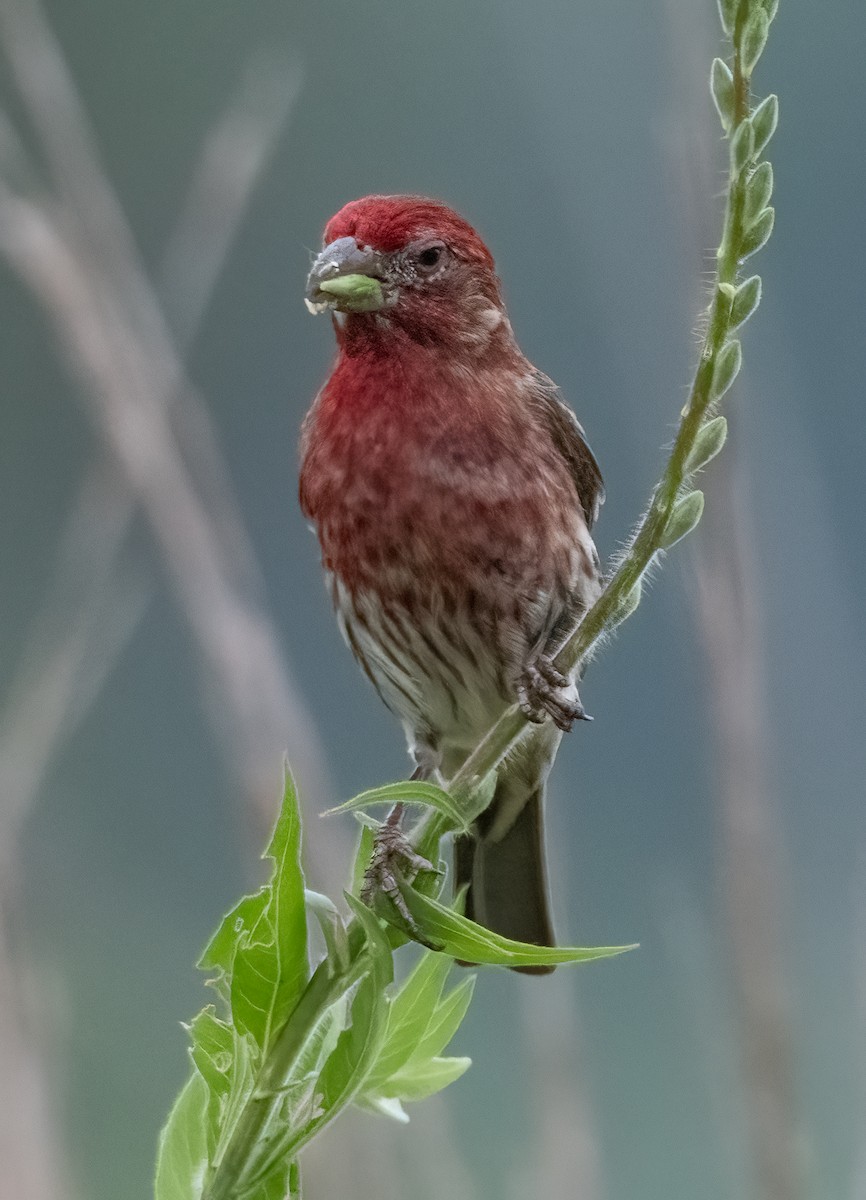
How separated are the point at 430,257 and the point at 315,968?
932mm

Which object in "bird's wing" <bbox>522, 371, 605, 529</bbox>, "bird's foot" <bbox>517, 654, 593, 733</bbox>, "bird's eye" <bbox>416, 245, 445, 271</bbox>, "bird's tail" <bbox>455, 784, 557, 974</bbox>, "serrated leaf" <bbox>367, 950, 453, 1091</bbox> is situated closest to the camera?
"serrated leaf" <bbox>367, 950, 453, 1091</bbox>

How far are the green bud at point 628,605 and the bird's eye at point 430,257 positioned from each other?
0.84m

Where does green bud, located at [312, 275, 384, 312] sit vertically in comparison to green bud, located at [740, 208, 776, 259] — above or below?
above

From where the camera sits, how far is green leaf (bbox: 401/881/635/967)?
0.84 metres

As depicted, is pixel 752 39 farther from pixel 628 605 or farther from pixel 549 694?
pixel 549 694

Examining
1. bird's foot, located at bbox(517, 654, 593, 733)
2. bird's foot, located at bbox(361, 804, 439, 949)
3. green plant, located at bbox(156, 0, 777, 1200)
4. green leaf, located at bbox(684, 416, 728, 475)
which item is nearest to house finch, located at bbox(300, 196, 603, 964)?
bird's foot, located at bbox(517, 654, 593, 733)

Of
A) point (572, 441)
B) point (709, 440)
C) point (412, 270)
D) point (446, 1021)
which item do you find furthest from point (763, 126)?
point (572, 441)

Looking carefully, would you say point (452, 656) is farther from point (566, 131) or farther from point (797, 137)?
point (797, 137)

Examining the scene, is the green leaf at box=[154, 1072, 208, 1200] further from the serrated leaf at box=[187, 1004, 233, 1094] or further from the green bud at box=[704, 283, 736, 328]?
the green bud at box=[704, 283, 736, 328]

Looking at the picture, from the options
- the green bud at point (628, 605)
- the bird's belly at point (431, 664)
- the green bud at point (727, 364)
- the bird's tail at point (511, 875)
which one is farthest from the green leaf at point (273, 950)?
the bird's tail at point (511, 875)

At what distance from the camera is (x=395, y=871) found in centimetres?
91

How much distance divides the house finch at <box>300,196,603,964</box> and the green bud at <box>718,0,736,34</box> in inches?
21.3

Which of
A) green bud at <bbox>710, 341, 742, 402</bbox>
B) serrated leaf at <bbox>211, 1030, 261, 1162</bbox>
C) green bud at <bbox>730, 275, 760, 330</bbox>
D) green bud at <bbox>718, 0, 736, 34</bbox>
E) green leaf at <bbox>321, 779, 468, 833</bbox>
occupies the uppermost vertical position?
green bud at <bbox>718, 0, 736, 34</bbox>

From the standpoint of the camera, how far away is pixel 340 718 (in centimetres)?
340
